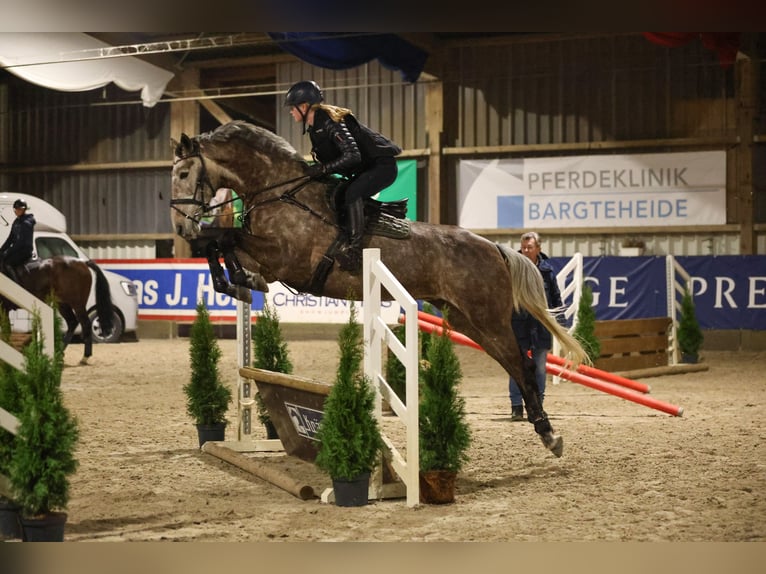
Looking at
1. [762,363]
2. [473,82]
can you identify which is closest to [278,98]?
[473,82]

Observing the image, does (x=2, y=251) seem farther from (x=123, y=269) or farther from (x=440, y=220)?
(x=440, y=220)

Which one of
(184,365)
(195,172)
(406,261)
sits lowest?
(184,365)

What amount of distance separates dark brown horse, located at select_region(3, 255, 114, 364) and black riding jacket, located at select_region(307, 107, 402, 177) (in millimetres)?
6811

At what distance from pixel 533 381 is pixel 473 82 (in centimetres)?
1073

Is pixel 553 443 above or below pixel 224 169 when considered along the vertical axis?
below

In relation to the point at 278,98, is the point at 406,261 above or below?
below

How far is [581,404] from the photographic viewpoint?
26.9 ft

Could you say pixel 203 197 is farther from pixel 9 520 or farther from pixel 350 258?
pixel 9 520

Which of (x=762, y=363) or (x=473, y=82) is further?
(x=473, y=82)

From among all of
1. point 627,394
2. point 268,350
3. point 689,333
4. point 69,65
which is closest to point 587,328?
point 689,333

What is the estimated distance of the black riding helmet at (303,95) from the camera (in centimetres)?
511

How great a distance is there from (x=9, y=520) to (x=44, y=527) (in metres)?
0.35

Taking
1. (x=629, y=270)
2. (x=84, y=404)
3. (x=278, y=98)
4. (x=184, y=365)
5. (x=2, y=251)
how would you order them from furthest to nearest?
(x=278, y=98) → (x=629, y=270) → (x=184, y=365) → (x=2, y=251) → (x=84, y=404)

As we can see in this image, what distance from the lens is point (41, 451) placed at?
3.65 meters
